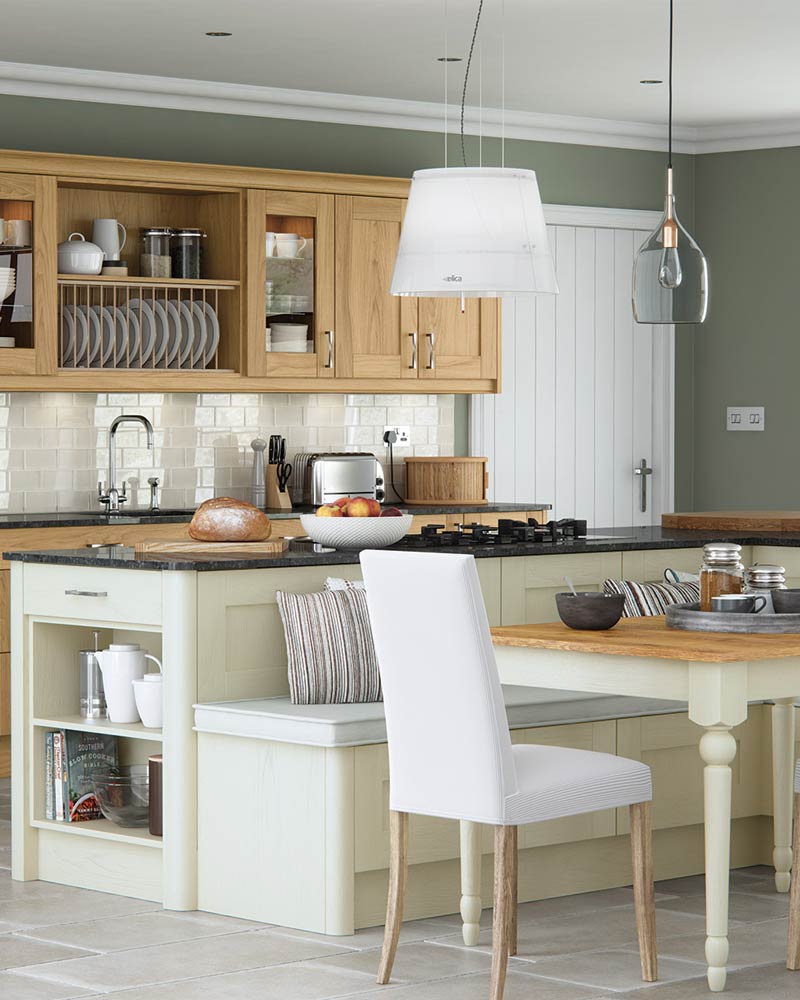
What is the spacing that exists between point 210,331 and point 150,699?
2820 mm

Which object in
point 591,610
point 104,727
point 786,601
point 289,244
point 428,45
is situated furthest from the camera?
point 289,244

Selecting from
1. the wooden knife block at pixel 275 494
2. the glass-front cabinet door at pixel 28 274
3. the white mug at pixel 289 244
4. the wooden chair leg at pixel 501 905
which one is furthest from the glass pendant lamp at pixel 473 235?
the wooden knife block at pixel 275 494

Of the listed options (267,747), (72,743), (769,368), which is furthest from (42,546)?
(769,368)

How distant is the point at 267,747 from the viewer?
14.0ft

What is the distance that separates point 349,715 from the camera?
4.24 meters

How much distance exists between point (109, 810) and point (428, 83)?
148 inches

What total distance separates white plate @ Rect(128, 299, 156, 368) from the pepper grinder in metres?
0.68

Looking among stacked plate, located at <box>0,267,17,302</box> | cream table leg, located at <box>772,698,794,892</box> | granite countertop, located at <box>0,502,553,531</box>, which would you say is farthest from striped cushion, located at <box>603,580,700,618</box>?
stacked plate, located at <box>0,267,17,302</box>

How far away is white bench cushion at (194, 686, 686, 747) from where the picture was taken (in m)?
4.17

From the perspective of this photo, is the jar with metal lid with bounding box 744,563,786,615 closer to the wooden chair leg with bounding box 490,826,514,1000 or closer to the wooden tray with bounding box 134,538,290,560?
the wooden chair leg with bounding box 490,826,514,1000

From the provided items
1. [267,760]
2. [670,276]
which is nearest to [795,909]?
[267,760]

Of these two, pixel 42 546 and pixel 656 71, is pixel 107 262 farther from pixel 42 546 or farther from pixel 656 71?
pixel 656 71

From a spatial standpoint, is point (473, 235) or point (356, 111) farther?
point (356, 111)

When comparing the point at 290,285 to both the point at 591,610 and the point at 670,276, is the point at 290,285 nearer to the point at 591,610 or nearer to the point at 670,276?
the point at 670,276
